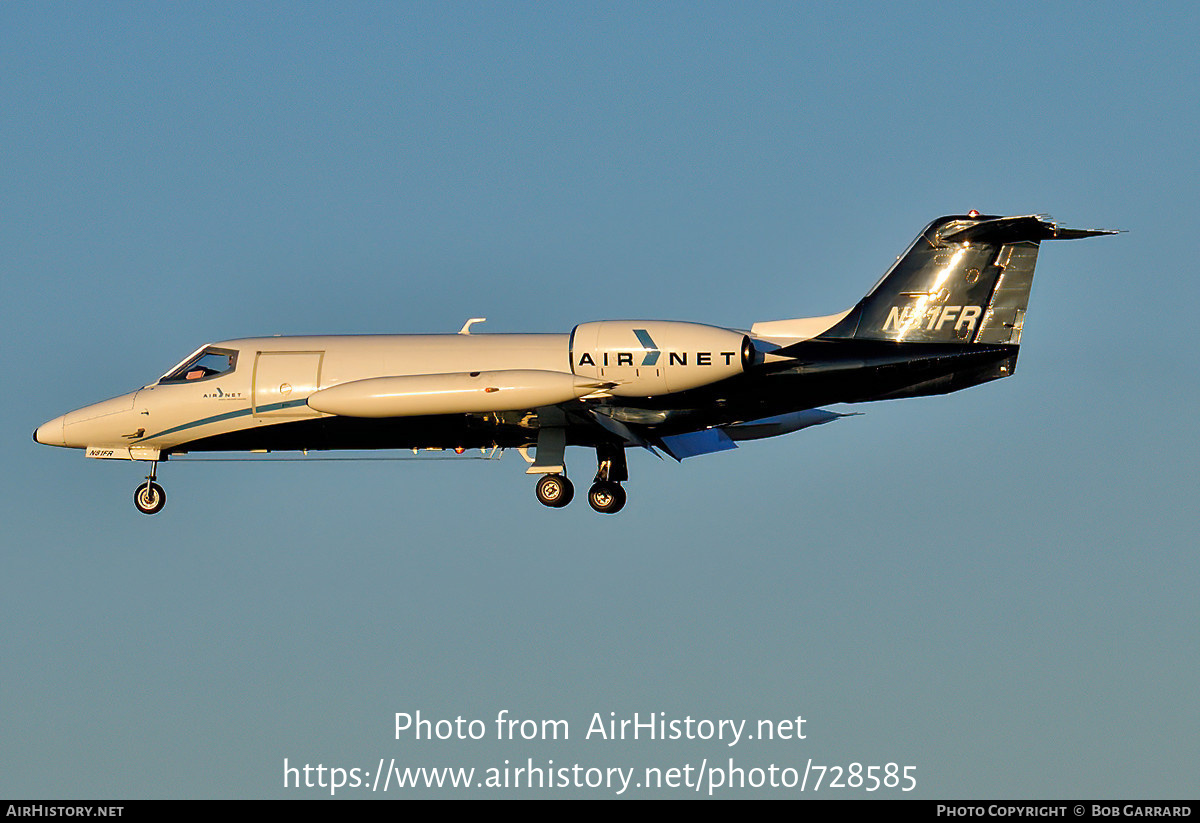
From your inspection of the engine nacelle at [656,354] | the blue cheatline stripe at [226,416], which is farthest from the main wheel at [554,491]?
the blue cheatline stripe at [226,416]

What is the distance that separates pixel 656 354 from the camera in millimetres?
41875

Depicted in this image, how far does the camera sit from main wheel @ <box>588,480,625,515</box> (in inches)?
1750

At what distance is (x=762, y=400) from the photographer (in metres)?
42.8

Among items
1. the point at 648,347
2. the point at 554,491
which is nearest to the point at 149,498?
the point at 554,491

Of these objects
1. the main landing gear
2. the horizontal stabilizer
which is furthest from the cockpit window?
the horizontal stabilizer

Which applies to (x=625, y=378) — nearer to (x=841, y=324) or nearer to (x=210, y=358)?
(x=841, y=324)

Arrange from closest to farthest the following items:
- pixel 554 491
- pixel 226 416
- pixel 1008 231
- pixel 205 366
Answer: pixel 1008 231 → pixel 554 491 → pixel 226 416 → pixel 205 366

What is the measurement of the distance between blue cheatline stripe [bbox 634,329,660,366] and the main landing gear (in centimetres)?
319

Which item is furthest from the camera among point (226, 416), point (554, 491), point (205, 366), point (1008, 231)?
point (205, 366)

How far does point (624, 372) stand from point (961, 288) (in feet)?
22.0

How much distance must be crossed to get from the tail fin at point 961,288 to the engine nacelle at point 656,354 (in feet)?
7.92

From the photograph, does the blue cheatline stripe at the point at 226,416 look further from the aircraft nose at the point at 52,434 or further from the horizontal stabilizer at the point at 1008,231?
the horizontal stabilizer at the point at 1008,231

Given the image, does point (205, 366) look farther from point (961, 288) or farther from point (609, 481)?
point (961, 288)

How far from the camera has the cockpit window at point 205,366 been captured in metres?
45.8
